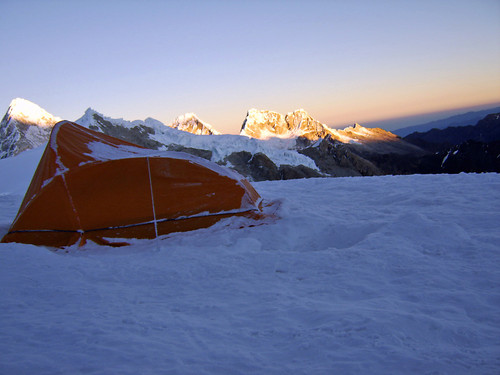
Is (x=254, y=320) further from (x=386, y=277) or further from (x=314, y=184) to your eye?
(x=314, y=184)

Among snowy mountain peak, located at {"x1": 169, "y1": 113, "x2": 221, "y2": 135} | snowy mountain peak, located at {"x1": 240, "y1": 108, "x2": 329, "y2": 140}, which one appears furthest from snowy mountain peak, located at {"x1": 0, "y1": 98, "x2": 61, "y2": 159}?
snowy mountain peak, located at {"x1": 240, "y1": 108, "x2": 329, "y2": 140}

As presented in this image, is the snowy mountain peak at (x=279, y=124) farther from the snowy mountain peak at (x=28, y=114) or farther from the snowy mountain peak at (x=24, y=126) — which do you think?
the snowy mountain peak at (x=24, y=126)

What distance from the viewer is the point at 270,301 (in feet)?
9.85

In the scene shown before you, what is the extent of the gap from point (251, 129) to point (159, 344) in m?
174

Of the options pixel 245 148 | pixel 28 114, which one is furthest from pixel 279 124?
pixel 245 148

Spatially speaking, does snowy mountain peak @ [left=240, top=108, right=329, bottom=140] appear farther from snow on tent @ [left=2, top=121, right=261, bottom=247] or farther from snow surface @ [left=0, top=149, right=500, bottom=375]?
snow surface @ [left=0, top=149, right=500, bottom=375]

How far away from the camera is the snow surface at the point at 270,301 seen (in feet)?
6.80

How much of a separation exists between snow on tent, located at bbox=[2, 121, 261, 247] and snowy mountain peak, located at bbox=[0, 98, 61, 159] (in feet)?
256

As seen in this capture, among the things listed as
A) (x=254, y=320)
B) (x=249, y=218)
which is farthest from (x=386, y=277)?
(x=249, y=218)

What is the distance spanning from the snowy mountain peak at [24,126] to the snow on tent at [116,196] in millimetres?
77933

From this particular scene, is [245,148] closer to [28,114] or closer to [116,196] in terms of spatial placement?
[116,196]

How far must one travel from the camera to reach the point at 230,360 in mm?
2072

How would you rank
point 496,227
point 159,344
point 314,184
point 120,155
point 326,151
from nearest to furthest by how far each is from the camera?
point 159,344 → point 496,227 → point 120,155 → point 314,184 → point 326,151

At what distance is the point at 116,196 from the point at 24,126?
300 ft
